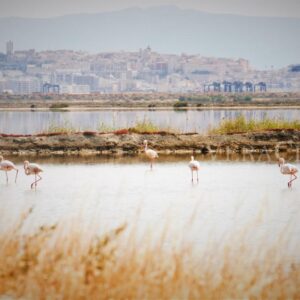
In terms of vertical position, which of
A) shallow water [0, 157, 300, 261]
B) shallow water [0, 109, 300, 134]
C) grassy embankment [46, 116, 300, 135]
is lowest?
shallow water [0, 157, 300, 261]

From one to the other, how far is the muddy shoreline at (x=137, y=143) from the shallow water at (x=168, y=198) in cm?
226

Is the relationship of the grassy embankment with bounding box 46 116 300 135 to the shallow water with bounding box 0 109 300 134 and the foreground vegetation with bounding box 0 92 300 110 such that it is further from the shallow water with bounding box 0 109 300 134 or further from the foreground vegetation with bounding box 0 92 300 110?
the foreground vegetation with bounding box 0 92 300 110

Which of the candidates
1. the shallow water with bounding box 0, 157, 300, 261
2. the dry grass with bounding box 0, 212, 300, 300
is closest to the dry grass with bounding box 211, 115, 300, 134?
the shallow water with bounding box 0, 157, 300, 261

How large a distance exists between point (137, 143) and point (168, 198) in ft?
29.0

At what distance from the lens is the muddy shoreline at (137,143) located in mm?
22266

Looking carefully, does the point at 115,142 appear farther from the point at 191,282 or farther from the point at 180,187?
the point at 191,282

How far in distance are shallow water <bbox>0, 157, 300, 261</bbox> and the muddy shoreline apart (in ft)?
7.42

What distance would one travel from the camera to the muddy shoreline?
2227 centimetres

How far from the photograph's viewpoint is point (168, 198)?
13.8m

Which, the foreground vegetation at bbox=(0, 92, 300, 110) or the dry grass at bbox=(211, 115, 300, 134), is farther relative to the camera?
the foreground vegetation at bbox=(0, 92, 300, 110)

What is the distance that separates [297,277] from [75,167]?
11.1 m

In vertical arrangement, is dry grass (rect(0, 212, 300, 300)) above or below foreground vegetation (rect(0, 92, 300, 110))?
below

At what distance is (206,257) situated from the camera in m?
8.98

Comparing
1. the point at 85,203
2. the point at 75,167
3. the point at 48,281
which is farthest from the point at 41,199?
the point at 48,281
